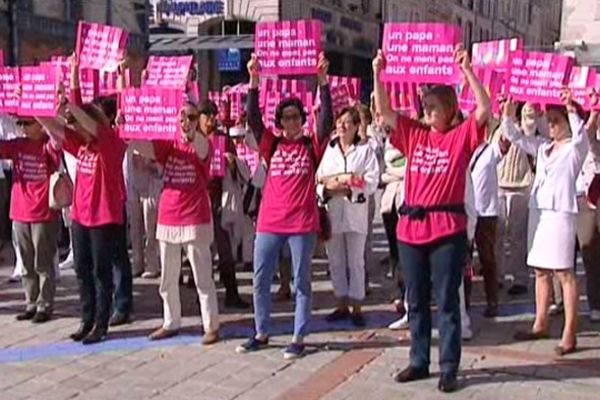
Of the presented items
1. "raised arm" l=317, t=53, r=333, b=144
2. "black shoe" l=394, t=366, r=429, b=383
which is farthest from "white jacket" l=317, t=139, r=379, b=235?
"black shoe" l=394, t=366, r=429, b=383

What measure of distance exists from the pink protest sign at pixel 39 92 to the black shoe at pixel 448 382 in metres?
3.33

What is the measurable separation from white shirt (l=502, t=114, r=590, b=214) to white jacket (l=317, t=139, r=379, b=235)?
3.63ft

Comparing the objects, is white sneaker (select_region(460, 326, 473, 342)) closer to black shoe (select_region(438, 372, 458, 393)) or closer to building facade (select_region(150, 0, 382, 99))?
black shoe (select_region(438, 372, 458, 393))

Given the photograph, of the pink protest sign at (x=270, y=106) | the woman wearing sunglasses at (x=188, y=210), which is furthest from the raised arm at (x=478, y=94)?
the pink protest sign at (x=270, y=106)

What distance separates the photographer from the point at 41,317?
6969 mm

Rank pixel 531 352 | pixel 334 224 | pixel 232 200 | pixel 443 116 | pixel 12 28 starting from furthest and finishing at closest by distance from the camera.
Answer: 1. pixel 12 28
2. pixel 232 200
3. pixel 334 224
4. pixel 531 352
5. pixel 443 116

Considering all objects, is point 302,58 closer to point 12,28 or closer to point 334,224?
point 334,224

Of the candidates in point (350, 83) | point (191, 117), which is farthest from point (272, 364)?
point (350, 83)

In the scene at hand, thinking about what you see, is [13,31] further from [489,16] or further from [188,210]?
[489,16]

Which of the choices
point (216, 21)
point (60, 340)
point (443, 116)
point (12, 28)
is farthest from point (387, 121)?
point (216, 21)

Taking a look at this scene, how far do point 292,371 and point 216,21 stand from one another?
2188 centimetres

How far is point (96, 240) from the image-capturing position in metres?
6.27

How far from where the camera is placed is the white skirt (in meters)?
6.01

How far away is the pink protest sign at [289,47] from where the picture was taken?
6.43 meters
